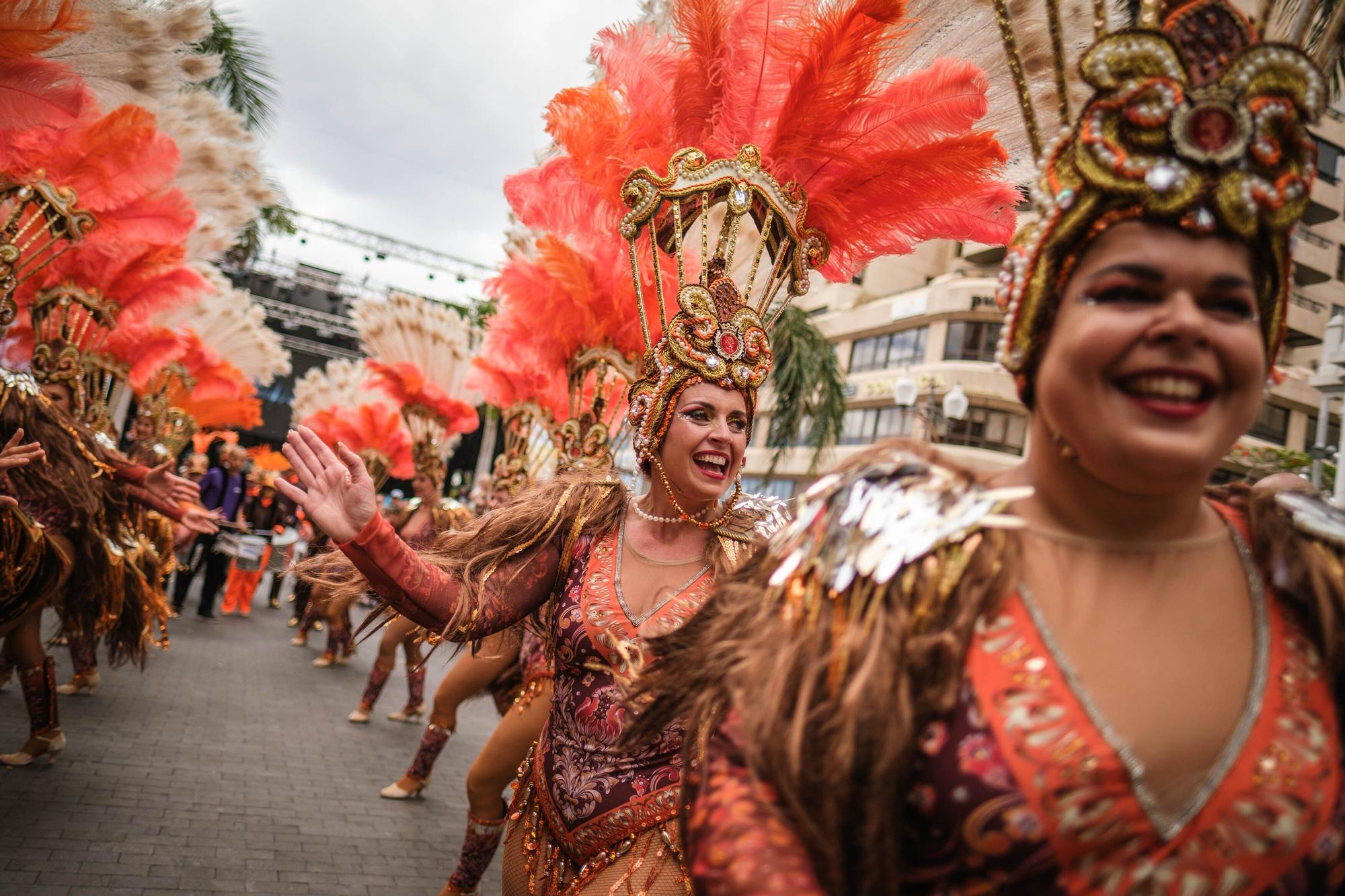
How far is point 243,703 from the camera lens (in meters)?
7.58

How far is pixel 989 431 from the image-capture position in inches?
1120

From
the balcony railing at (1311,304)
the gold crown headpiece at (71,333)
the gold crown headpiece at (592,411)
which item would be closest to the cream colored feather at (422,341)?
the gold crown headpiece at (71,333)

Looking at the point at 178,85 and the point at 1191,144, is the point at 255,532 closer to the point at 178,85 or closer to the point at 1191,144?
the point at 178,85

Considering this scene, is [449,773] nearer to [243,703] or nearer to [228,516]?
[243,703]

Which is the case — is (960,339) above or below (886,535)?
above

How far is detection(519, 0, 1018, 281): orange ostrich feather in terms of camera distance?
2771mm

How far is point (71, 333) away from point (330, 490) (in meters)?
4.74

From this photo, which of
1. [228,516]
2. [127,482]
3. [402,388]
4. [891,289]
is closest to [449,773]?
[127,482]

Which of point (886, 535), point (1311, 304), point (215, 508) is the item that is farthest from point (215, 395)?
point (1311, 304)

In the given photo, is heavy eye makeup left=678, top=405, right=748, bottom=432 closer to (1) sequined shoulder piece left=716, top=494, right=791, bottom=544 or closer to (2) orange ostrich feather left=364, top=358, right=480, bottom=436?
(1) sequined shoulder piece left=716, top=494, right=791, bottom=544

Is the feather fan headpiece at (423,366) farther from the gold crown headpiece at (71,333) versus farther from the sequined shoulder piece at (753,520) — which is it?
the sequined shoulder piece at (753,520)

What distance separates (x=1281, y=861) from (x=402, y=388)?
28.1ft

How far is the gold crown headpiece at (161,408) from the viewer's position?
10094 mm

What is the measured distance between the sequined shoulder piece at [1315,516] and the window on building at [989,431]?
2780 cm
